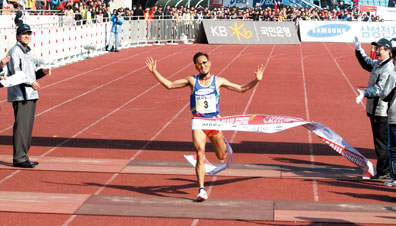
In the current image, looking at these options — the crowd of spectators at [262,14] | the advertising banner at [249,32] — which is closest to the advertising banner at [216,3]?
the crowd of spectators at [262,14]

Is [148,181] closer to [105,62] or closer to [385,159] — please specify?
[385,159]

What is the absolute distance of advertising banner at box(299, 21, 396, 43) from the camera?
4409 cm

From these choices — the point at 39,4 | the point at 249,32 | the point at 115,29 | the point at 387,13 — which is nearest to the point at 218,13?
the point at 249,32

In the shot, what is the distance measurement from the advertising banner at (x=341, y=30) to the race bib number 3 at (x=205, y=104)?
35872 millimetres

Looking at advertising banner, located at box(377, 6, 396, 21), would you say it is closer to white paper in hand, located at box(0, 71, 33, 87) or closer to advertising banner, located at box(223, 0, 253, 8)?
advertising banner, located at box(223, 0, 253, 8)

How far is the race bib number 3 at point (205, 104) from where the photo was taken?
9203 mm

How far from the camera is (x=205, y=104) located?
9211 mm

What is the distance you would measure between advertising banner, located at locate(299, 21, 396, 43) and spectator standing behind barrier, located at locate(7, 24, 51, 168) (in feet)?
115

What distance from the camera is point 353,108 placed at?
17.2 metres

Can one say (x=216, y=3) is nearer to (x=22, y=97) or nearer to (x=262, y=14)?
(x=262, y=14)

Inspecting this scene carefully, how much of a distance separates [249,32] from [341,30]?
6545mm

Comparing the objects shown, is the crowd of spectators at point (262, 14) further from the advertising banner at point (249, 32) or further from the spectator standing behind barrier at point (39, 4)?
the spectator standing behind barrier at point (39, 4)

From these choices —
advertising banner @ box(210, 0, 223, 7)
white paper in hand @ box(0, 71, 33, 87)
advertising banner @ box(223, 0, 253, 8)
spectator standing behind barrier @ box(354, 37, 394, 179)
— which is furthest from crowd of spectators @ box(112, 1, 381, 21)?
spectator standing behind barrier @ box(354, 37, 394, 179)

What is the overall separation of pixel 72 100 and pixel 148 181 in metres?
8.63
